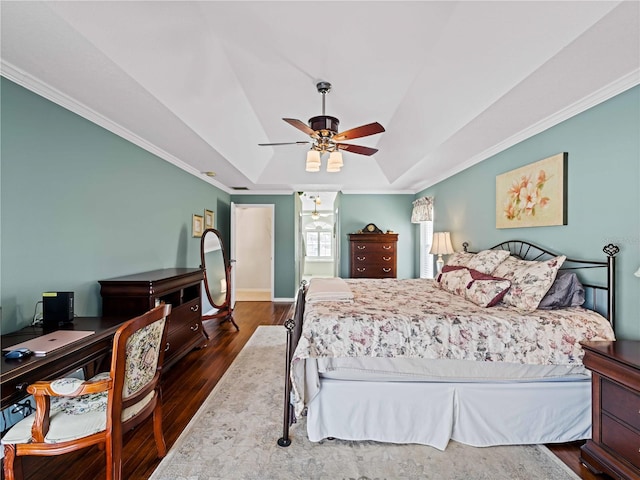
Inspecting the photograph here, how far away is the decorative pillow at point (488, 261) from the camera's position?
2959 millimetres

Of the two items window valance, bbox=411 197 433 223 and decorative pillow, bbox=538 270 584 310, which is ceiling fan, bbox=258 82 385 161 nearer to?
decorative pillow, bbox=538 270 584 310

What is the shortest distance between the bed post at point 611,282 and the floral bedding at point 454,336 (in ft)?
0.27

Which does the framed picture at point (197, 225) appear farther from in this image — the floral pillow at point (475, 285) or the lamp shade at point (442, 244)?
the lamp shade at point (442, 244)

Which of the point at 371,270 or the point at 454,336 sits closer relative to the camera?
the point at 454,336

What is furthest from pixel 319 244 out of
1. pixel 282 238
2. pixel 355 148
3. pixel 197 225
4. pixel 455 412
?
pixel 455 412

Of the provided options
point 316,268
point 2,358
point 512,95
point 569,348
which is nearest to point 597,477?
point 569,348

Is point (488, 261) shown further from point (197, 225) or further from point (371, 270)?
point (197, 225)

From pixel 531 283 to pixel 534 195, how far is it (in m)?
1.02

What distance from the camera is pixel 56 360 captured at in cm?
151

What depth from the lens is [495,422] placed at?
203 cm

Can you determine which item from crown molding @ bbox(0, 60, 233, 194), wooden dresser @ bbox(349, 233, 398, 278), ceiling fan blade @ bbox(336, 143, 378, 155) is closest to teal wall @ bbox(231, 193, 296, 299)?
wooden dresser @ bbox(349, 233, 398, 278)

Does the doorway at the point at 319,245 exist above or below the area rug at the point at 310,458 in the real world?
above

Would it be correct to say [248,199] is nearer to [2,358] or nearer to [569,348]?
[2,358]

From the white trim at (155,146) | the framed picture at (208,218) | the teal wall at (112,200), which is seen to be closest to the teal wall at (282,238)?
the framed picture at (208,218)
